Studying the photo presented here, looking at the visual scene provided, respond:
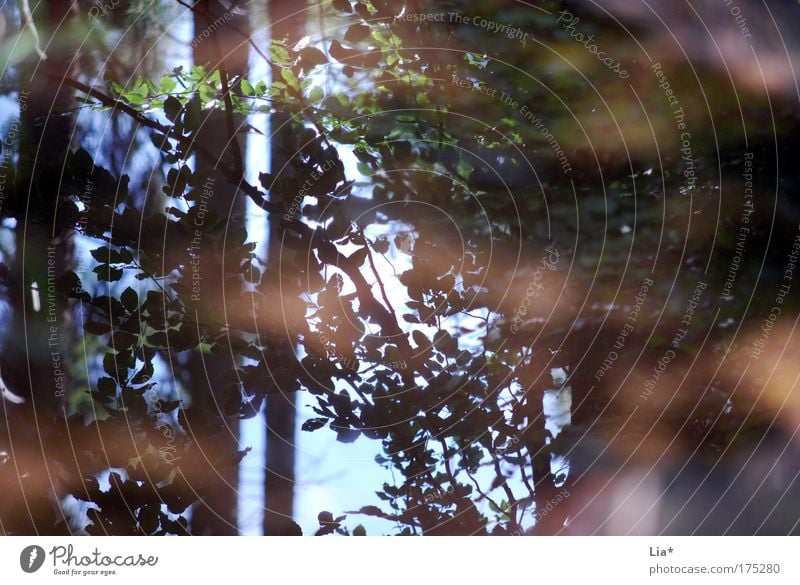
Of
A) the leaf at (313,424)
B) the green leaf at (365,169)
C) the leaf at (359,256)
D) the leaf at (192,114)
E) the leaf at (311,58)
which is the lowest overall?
the leaf at (313,424)

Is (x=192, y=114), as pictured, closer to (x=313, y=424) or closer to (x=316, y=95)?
(x=316, y=95)

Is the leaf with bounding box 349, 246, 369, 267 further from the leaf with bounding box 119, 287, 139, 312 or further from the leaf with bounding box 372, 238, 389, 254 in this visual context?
the leaf with bounding box 119, 287, 139, 312

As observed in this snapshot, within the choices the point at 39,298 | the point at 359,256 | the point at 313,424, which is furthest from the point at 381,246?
the point at 39,298

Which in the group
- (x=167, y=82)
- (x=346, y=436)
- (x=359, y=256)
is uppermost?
(x=167, y=82)

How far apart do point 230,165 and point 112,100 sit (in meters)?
0.09

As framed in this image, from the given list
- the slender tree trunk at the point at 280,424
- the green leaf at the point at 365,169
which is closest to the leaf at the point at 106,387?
the slender tree trunk at the point at 280,424

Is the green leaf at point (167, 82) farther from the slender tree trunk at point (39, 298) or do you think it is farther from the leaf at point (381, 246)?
the leaf at point (381, 246)

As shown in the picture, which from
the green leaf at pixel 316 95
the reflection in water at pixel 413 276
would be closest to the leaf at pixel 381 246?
the reflection in water at pixel 413 276

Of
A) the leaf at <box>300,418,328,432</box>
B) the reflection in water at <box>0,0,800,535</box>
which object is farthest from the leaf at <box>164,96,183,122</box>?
the leaf at <box>300,418,328,432</box>

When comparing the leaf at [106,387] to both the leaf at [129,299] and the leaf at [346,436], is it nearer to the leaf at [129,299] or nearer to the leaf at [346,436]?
the leaf at [129,299]

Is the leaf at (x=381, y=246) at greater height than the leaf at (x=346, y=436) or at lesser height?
greater

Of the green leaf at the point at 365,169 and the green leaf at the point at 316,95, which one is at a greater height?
the green leaf at the point at 316,95
